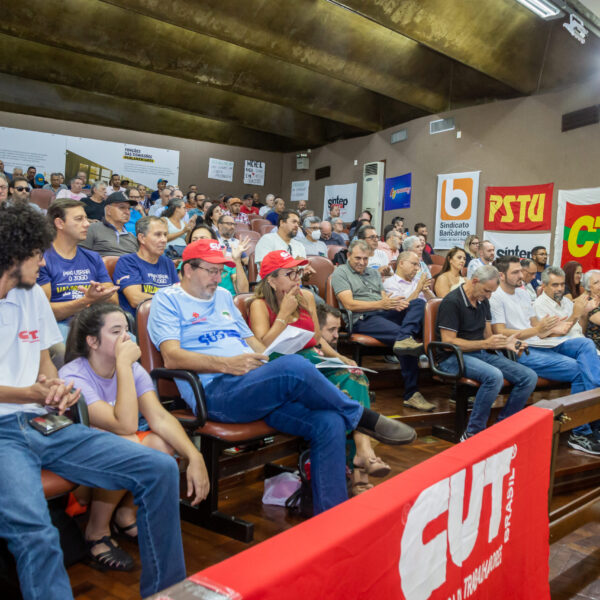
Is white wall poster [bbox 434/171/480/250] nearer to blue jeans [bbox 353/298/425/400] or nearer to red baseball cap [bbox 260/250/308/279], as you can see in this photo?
blue jeans [bbox 353/298/425/400]

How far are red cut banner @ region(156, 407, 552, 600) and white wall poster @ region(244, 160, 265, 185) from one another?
38.1 ft

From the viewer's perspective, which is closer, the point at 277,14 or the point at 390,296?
the point at 390,296

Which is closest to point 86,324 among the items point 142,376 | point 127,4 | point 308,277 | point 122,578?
point 142,376

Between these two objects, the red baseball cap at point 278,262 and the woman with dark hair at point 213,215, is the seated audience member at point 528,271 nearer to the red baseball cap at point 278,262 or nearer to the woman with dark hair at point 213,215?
the woman with dark hair at point 213,215

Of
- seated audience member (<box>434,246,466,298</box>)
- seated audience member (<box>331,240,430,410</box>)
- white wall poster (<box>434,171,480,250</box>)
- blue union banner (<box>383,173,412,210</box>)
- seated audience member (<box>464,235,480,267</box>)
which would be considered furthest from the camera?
blue union banner (<box>383,173,412,210</box>)

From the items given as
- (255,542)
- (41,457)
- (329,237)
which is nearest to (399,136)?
(329,237)

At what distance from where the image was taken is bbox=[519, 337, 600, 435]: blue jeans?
3434 millimetres

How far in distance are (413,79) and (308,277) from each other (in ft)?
17.9

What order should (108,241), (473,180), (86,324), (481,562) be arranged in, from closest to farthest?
1. (481,562)
2. (86,324)
3. (108,241)
4. (473,180)

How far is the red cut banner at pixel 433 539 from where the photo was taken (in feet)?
2.24

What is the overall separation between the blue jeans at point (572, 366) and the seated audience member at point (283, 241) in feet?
6.25

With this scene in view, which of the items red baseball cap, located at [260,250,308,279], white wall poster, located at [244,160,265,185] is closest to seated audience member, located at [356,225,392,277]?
red baseball cap, located at [260,250,308,279]

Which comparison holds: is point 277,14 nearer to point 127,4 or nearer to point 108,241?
point 127,4

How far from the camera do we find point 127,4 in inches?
240
